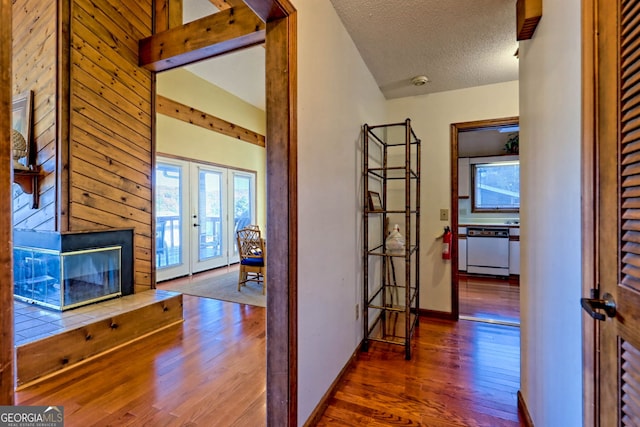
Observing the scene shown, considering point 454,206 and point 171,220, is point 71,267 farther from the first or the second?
point 454,206

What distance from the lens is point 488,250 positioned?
4730mm

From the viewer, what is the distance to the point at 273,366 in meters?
1.33

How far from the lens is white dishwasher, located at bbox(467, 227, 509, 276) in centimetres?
462

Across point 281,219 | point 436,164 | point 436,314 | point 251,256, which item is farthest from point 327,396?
point 251,256

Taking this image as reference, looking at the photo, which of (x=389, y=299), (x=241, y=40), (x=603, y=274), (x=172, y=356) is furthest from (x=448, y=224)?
(x=172, y=356)

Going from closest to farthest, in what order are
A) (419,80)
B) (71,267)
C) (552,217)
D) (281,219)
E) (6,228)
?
(6,228) < (552,217) < (281,219) < (71,267) < (419,80)

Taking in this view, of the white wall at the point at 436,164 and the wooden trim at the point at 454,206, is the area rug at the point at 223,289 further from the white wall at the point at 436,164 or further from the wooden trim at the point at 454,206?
the wooden trim at the point at 454,206

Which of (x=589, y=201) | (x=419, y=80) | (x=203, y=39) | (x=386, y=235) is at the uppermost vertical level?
(x=203, y=39)

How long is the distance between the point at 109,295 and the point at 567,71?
3.53 metres

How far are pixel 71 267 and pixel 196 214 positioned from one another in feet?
8.75

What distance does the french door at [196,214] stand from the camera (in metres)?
4.57

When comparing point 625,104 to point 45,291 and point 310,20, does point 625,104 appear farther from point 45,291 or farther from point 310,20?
point 45,291

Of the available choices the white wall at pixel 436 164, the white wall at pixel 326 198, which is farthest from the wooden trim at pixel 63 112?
the white wall at pixel 436 164

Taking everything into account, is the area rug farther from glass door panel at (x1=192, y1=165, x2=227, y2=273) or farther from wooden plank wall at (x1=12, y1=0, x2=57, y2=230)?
wooden plank wall at (x1=12, y1=0, x2=57, y2=230)
